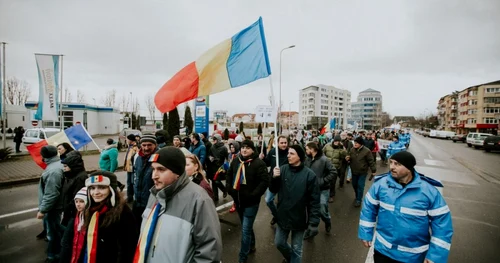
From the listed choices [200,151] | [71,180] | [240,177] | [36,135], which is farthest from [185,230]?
[36,135]

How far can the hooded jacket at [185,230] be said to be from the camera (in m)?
1.83

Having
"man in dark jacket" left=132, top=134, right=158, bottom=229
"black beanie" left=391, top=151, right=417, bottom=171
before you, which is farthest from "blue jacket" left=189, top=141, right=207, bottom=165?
"black beanie" left=391, top=151, right=417, bottom=171

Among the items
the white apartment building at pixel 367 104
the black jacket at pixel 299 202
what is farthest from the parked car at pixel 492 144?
the white apartment building at pixel 367 104

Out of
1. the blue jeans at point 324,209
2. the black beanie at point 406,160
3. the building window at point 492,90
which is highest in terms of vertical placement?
the building window at point 492,90

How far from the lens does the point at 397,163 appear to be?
8.69ft

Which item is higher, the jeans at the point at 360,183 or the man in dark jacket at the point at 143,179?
the man in dark jacket at the point at 143,179

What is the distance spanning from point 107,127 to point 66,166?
4518cm

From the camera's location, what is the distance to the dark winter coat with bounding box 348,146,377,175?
647 cm

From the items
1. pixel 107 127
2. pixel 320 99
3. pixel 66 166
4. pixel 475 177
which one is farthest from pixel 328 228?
pixel 320 99

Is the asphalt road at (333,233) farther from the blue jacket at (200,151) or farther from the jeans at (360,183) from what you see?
the blue jacket at (200,151)

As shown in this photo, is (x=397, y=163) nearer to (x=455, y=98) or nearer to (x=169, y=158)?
(x=169, y=158)

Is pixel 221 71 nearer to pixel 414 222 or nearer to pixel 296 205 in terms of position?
pixel 296 205

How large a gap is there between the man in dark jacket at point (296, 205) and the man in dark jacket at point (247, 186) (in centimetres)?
46

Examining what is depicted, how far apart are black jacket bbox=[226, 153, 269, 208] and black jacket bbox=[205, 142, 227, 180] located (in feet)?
10.7
